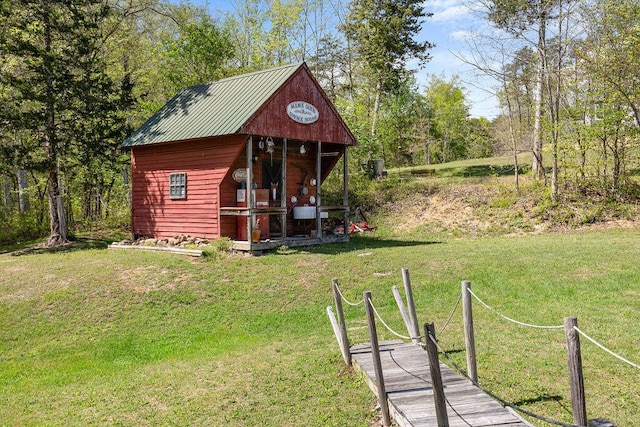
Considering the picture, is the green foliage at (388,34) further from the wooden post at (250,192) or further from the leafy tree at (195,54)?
the wooden post at (250,192)

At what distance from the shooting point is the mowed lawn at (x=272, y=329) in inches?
249

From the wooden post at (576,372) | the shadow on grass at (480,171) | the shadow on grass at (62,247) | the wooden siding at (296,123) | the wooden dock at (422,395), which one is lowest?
the wooden dock at (422,395)

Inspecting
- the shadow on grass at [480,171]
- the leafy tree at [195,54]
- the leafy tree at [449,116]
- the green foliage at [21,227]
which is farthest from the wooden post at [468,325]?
the leafy tree at [449,116]

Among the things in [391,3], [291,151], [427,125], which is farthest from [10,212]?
[427,125]

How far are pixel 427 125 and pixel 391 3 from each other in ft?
63.4

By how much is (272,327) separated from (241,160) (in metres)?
8.25

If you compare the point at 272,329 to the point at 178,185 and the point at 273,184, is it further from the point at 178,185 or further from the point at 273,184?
the point at 178,185

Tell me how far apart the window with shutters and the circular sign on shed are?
4329mm

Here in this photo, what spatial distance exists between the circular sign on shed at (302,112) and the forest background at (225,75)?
8.37m

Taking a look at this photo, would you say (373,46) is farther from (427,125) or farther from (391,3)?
(427,125)

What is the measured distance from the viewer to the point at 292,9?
33.3 meters

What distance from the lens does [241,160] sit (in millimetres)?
16922

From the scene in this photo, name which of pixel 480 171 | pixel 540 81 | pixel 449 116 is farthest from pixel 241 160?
pixel 449 116

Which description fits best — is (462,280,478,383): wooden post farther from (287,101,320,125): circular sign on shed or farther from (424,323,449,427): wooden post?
(287,101,320,125): circular sign on shed
